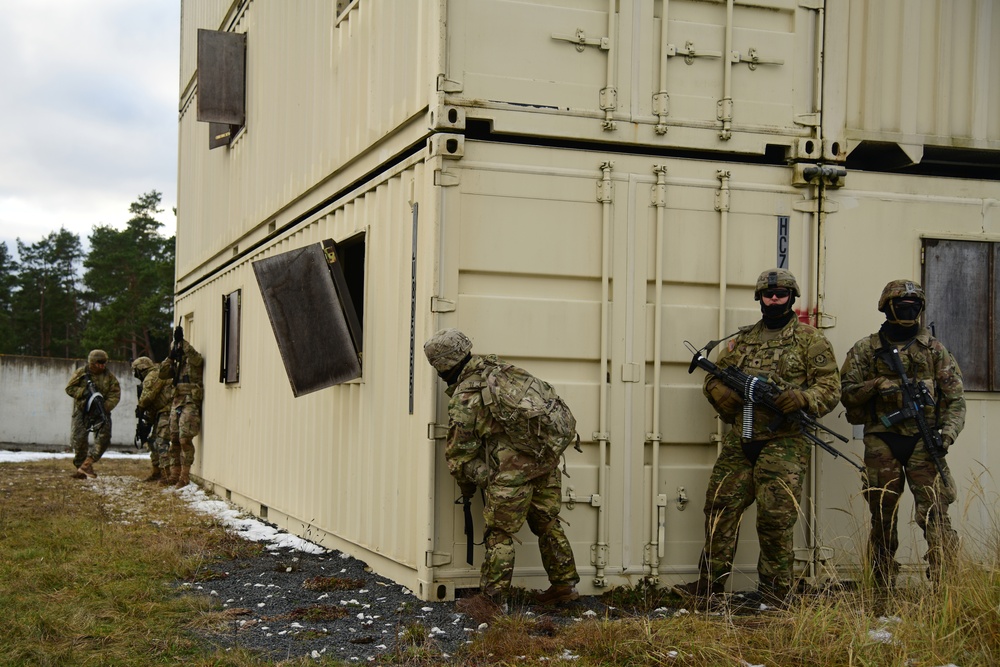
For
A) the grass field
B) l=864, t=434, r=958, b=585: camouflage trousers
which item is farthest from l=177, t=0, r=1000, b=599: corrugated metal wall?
the grass field

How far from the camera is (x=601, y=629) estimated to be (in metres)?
5.16

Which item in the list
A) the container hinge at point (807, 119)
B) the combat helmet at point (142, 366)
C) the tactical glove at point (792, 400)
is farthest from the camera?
the combat helmet at point (142, 366)

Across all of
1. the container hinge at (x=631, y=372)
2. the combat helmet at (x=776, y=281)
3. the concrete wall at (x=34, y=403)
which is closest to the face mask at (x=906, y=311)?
the combat helmet at (x=776, y=281)

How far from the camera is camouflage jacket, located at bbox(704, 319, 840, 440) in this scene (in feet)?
20.2

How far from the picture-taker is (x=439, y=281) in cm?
631

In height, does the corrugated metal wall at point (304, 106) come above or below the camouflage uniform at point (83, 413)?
above

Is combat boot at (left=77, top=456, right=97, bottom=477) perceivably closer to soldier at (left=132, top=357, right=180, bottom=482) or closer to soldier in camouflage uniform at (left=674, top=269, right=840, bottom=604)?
soldier at (left=132, top=357, right=180, bottom=482)

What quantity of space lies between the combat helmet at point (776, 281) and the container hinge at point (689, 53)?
4.98 feet

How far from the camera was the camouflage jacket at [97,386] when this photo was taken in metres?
15.1

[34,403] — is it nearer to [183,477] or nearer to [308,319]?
[183,477]

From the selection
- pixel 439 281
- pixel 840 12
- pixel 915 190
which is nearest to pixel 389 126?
pixel 439 281

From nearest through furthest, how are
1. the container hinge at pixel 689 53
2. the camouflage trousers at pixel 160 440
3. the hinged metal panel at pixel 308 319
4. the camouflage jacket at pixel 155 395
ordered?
the container hinge at pixel 689 53, the hinged metal panel at pixel 308 319, the camouflage trousers at pixel 160 440, the camouflage jacket at pixel 155 395

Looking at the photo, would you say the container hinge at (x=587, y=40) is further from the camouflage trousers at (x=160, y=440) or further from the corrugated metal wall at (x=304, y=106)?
the camouflage trousers at (x=160, y=440)

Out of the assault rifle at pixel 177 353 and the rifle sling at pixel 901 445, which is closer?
the rifle sling at pixel 901 445
